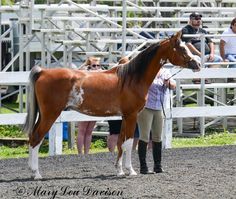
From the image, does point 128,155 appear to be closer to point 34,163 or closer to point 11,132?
point 34,163

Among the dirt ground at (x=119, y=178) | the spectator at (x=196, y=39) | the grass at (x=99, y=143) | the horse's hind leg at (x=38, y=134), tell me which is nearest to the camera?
the dirt ground at (x=119, y=178)

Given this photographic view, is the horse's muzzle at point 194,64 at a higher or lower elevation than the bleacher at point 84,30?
higher

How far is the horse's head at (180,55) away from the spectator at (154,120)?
391 mm

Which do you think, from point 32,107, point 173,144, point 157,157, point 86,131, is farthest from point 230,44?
point 32,107

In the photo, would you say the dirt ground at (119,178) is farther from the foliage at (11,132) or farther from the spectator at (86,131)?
the foliage at (11,132)

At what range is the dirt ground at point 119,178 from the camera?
35.6ft

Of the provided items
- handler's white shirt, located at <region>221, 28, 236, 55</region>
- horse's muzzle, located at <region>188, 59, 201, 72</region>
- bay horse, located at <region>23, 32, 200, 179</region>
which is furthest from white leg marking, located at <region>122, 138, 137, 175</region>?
handler's white shirt, located at <region>221, 28, 236, 55</region>

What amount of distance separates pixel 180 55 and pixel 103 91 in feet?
4.13

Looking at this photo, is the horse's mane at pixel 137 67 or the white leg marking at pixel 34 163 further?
the horse's mane at pixel 137 67

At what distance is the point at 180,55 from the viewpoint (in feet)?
42.4

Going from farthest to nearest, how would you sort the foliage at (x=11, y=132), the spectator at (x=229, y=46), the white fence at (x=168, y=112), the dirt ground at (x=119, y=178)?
the spectator at (x=229, y=46), the foliage at (x=11, y=132), the white fence at (x=168, y=112), the dirt ground at (x=119, y=178)

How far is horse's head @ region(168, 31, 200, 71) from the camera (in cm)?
1288

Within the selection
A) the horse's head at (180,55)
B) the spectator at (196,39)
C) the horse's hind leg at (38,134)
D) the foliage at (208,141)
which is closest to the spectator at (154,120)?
the horse's head at (180,55)

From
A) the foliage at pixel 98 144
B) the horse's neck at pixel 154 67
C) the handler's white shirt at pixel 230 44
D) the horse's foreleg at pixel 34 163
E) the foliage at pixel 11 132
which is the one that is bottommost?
the foliage at pixel 11 132
